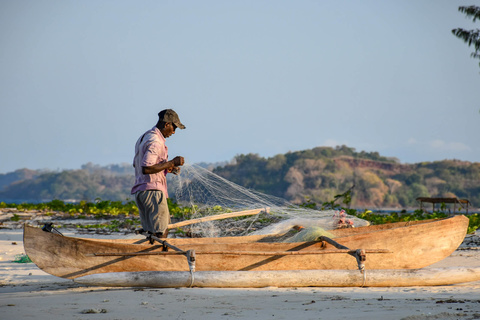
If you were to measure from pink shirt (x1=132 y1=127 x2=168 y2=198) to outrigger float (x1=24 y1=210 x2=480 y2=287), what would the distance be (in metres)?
0.57

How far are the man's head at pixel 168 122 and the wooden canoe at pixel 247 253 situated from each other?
125 centimetres

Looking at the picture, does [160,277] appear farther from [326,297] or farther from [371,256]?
[371,256]

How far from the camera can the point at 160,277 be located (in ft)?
18.6

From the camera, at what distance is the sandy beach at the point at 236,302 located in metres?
4.37

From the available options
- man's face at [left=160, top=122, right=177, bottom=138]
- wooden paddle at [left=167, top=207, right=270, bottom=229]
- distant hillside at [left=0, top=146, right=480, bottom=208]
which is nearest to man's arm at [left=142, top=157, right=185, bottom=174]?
man's face at [left=160, top=122, right=177, bottom=138]

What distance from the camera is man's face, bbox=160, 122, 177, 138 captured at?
6.41m

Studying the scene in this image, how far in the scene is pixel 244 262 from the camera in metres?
6.07

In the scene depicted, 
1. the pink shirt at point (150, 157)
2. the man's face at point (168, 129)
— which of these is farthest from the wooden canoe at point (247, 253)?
the man's face at point (168, 129)

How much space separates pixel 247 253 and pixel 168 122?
167 cm

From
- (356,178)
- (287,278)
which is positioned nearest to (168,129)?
(287,278)

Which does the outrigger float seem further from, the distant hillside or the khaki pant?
the distant hillside

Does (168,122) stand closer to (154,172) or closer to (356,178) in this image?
(154,172)

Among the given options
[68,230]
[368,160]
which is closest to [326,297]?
[68,230]

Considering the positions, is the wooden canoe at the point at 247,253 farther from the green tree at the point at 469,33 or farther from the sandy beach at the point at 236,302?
the green tree at the point at 469,33
